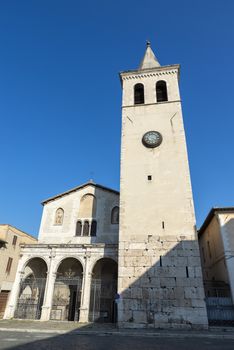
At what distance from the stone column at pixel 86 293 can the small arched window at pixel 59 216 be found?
5220 millimetres

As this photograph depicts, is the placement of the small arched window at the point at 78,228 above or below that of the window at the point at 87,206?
below

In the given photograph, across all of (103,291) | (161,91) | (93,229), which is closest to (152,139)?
(161,91)

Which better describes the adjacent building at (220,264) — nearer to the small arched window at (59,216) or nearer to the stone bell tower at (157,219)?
the stone bell tower at (157,219)

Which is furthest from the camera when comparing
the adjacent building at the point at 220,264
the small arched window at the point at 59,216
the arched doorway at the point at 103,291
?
the small arched window at the point at 59,216

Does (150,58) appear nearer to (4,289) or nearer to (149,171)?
(149,171)

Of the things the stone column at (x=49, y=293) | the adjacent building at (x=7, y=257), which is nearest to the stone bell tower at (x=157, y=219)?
the stone column at (x=49, y=293)

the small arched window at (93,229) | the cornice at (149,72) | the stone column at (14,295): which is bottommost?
the stone column at (14,295)

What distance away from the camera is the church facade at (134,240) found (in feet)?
43.4

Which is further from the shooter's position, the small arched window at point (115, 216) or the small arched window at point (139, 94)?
the small arched window at point (115, 216)

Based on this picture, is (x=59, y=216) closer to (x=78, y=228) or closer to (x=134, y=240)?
(x=78, y=228)

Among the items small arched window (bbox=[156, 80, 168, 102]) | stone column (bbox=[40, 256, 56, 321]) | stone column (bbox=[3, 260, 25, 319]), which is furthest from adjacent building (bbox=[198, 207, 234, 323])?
stone column (bbox=[3, 260, 25, 319])

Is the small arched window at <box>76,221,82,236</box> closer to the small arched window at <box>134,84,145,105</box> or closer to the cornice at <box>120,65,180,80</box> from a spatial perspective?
the small arched window at <box>134,84,145,105</box>

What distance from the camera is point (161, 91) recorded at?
2059 cm

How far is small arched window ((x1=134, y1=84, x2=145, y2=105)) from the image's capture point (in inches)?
805
